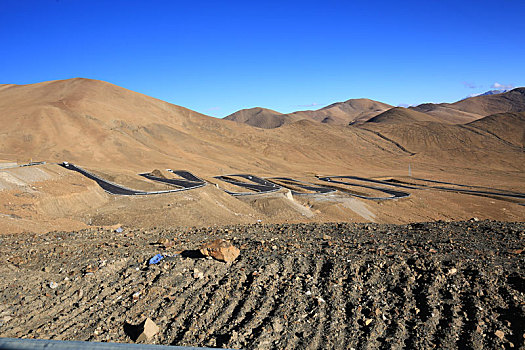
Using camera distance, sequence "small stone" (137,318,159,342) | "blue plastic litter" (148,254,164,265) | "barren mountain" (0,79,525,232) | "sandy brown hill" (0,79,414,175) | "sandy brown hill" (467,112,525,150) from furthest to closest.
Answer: "sandy brown hill" (467,112,525,150), "sandy brown hill" (0,79,414,175), "barren mountain" (0,79,525,232), "blue plastic litter" (148,254,164,265), "small stone" (137,318,159,342)

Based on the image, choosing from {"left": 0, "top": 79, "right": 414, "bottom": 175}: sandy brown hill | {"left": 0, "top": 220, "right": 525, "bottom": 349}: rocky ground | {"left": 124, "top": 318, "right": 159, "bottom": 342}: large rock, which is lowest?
{"left": 124, "top": 318, "right": 159, "bottom": 342}: large rock

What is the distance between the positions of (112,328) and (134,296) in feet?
2.98

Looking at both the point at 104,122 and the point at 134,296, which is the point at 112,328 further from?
the point at 104,122

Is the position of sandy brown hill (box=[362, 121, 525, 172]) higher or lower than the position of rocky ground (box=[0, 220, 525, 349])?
higher

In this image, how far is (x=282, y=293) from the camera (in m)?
7.03

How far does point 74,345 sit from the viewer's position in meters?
2.37

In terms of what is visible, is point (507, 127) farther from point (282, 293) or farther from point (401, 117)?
point (282, 293)

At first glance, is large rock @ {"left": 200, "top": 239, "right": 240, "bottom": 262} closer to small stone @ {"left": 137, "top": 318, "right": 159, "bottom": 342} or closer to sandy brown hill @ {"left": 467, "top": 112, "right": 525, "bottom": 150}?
small stone @ {"left": 137, "top": 318, "right": 159, "bottom": 342}

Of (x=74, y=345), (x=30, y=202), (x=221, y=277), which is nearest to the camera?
(x=74, y=345)

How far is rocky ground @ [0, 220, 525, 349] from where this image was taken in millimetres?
5770

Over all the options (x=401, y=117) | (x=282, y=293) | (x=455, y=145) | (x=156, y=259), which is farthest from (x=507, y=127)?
(x=156, y=259)

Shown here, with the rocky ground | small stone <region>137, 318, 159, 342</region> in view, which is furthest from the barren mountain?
small stone <region>137, 318, 159, 342</region>

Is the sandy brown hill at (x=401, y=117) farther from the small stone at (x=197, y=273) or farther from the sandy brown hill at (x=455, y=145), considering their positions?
the small stone at (x=197, y=273)

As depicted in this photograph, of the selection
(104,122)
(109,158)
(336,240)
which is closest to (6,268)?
(336,240)
